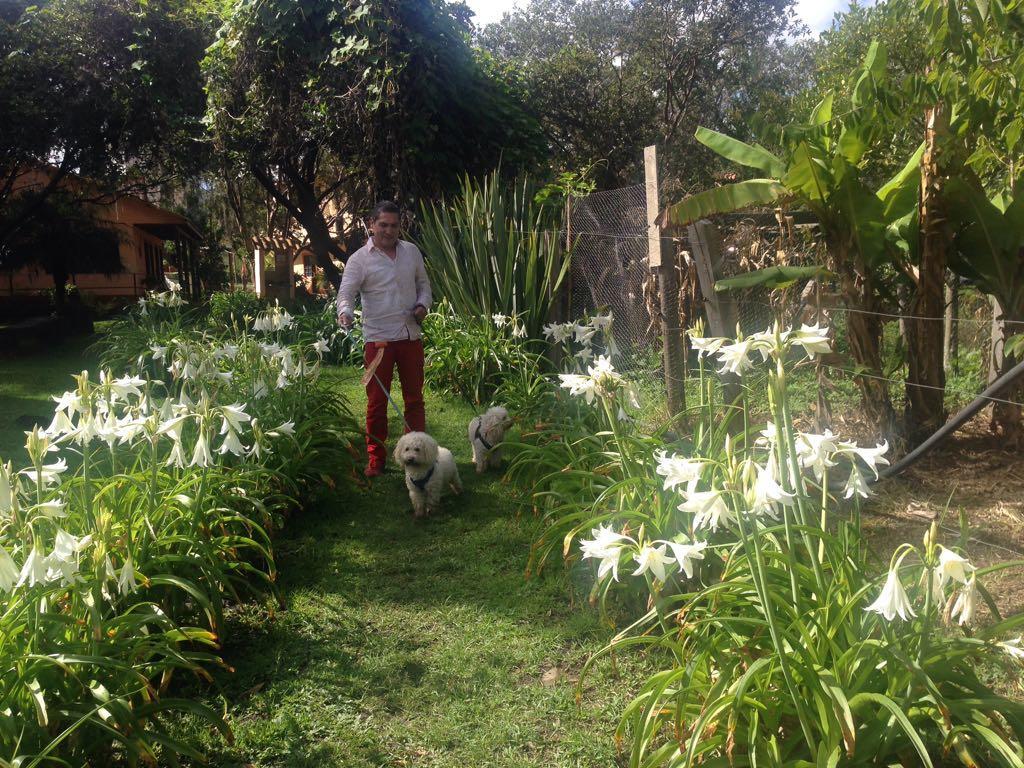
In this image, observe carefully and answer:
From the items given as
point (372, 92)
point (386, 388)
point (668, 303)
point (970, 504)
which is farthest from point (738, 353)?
point (372, 92)

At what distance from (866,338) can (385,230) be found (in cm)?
334

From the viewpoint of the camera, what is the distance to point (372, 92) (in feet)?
38.3

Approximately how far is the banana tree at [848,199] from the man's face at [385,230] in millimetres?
1934

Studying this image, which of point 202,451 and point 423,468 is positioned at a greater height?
point 202,451

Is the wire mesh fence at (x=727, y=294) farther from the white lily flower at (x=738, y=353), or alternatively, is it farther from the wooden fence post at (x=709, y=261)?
the white lily flower at (x=738, y=353)

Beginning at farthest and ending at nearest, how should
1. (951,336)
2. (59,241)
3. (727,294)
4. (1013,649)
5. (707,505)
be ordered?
(59,241), (951,336), (727,294), (707,505), (1013,649)

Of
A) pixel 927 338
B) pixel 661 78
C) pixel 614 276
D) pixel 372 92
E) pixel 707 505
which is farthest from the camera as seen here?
pixel 661 78

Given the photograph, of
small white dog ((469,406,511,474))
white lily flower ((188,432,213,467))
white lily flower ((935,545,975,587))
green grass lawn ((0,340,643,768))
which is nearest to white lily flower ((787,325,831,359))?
white lily flower ((935,545,975,587))

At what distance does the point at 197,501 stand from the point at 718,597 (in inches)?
87.9

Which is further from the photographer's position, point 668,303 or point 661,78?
point 661,78

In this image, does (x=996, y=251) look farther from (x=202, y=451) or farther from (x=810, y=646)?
(x=202, y=451)

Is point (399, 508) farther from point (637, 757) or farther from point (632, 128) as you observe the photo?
point (632, 128)

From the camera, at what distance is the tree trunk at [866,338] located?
17.2 ft

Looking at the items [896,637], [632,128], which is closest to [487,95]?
[896,637]
